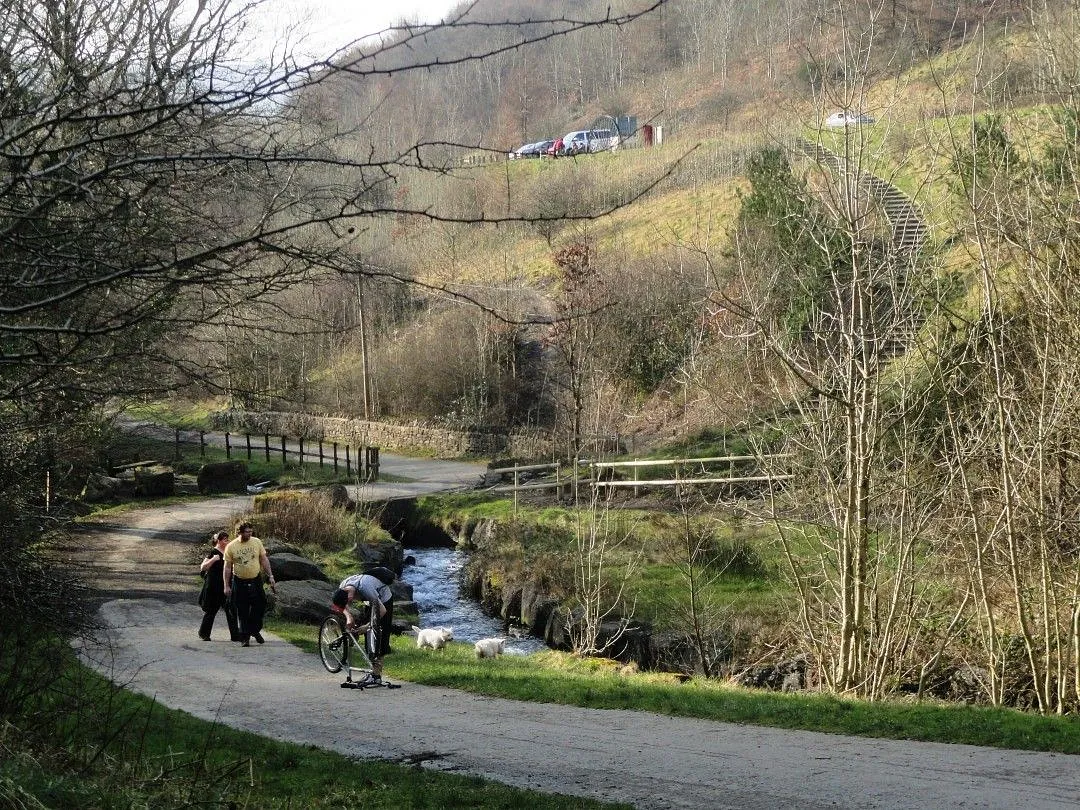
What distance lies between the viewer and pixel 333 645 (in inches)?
650

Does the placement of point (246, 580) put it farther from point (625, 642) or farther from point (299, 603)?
point (625, 642)

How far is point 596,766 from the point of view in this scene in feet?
Answer: 36.3

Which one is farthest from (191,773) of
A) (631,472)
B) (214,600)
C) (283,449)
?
(283,449)

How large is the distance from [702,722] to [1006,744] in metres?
3.41

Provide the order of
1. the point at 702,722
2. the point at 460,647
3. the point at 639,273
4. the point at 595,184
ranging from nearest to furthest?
the point at 702,722 < the point at 460,647 < the point at 639,273 < the point at 595,184

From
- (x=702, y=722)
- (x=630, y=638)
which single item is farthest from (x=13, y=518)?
(x=630, y=638)

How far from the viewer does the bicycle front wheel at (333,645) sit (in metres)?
16.4

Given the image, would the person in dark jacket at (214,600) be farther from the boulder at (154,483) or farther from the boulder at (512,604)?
the boulder at (154,483)

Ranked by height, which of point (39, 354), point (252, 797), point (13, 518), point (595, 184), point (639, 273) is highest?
point (595, 184)

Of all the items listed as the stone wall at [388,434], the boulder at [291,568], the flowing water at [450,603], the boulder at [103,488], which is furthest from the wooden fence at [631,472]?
the boulder at [103,488]

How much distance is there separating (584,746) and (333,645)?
5.65 metres

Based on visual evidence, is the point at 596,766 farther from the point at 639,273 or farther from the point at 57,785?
the point at 639,273

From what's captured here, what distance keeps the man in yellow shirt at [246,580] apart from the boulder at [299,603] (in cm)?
292

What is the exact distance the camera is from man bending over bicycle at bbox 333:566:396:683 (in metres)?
15.7
